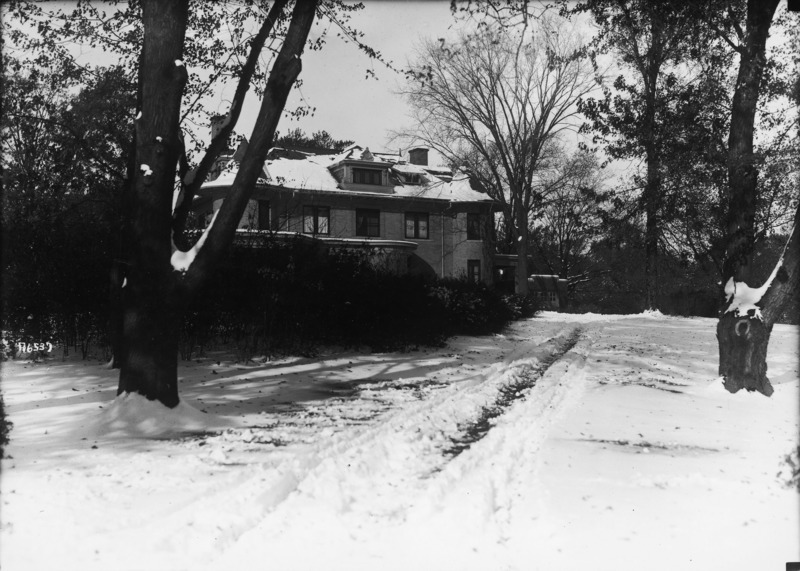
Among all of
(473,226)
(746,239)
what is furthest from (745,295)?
(473,226)

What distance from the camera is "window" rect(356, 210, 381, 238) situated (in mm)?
35656

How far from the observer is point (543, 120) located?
3030cm

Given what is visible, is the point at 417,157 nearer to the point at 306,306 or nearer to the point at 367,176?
the point at 367,176

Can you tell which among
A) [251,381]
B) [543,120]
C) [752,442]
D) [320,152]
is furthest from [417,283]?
[320,152]

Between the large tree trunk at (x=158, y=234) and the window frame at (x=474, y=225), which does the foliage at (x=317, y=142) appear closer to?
the window frame at (x=474, y=225)

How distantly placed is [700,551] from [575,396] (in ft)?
16.6

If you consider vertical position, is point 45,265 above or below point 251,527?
above

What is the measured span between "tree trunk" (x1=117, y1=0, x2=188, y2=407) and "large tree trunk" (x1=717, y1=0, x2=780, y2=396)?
24.0 feet

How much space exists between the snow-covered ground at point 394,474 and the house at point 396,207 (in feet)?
79.5

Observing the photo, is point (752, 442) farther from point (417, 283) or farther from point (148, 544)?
point (417, 283)

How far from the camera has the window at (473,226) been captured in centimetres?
3844

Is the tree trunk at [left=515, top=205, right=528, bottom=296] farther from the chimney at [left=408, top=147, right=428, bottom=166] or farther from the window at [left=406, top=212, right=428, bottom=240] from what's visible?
the chimney at [left=408, top=147, right=428, bottom=166]

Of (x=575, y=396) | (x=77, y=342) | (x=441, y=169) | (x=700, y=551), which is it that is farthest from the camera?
(x=441, y=169)

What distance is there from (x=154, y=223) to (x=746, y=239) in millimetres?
7685
